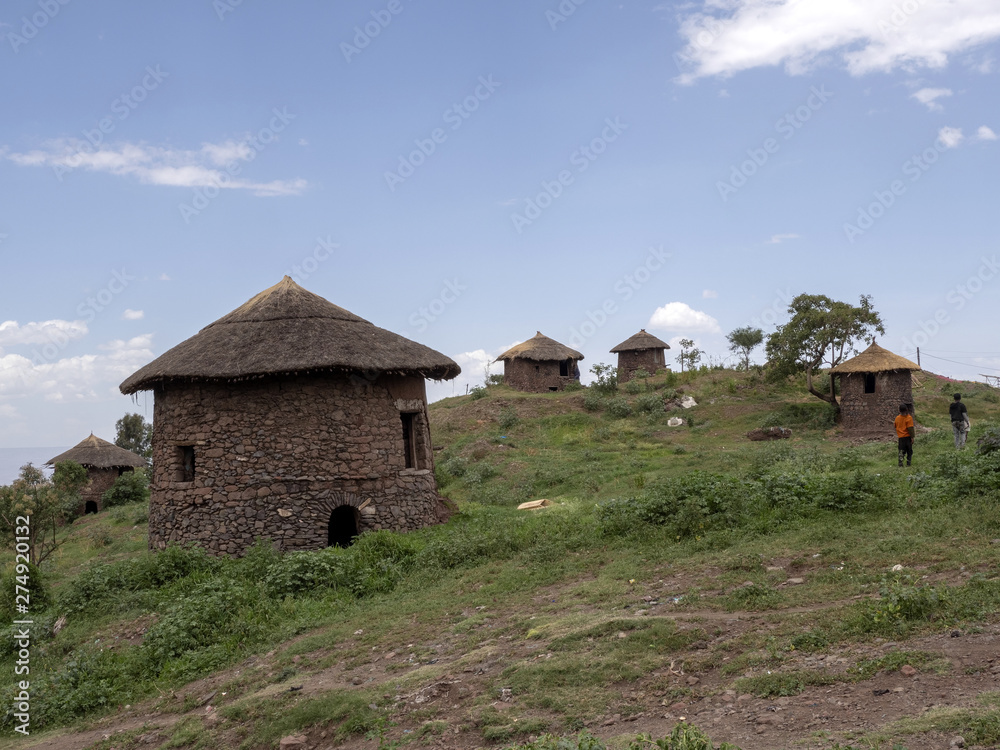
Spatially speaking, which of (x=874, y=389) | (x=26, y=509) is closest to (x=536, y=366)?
(x=874, y=389)

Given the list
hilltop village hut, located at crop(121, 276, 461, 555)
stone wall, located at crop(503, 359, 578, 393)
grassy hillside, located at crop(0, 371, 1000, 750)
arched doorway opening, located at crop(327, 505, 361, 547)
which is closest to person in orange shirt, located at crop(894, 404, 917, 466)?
grassy hillside, located at crop(0, 371, 1000, 750)

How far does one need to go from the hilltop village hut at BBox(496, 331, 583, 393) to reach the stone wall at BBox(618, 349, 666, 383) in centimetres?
270

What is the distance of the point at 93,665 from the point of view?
8.30 m

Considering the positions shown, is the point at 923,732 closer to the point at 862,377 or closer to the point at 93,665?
the point at 93,665

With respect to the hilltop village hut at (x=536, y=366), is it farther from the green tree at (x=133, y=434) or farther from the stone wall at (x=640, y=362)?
the green tree at (x=133, y=434)

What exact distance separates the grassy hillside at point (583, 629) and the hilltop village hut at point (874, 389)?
32.9ft

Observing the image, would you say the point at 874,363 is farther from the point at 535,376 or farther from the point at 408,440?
the point at 408,440

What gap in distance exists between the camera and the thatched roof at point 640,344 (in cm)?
3672

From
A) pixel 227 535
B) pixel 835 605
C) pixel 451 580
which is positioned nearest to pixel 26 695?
pixel 227 535

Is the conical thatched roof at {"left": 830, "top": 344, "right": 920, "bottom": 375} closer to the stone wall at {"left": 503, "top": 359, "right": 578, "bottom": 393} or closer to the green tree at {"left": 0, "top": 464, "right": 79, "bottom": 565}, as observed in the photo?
the stone wall at {"left": 503, "top": 359, "right": 578, "bottom": 393}

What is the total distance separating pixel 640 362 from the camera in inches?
1459

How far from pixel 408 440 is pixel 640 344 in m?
24.9

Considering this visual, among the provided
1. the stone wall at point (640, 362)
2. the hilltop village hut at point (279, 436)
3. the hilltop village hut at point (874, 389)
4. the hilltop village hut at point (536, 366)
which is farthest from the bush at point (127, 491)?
the hilltop village hut at point (874, 389)

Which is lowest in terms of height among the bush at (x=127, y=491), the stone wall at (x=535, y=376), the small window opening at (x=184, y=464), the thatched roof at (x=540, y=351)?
the bush at (x=127, y=491)
